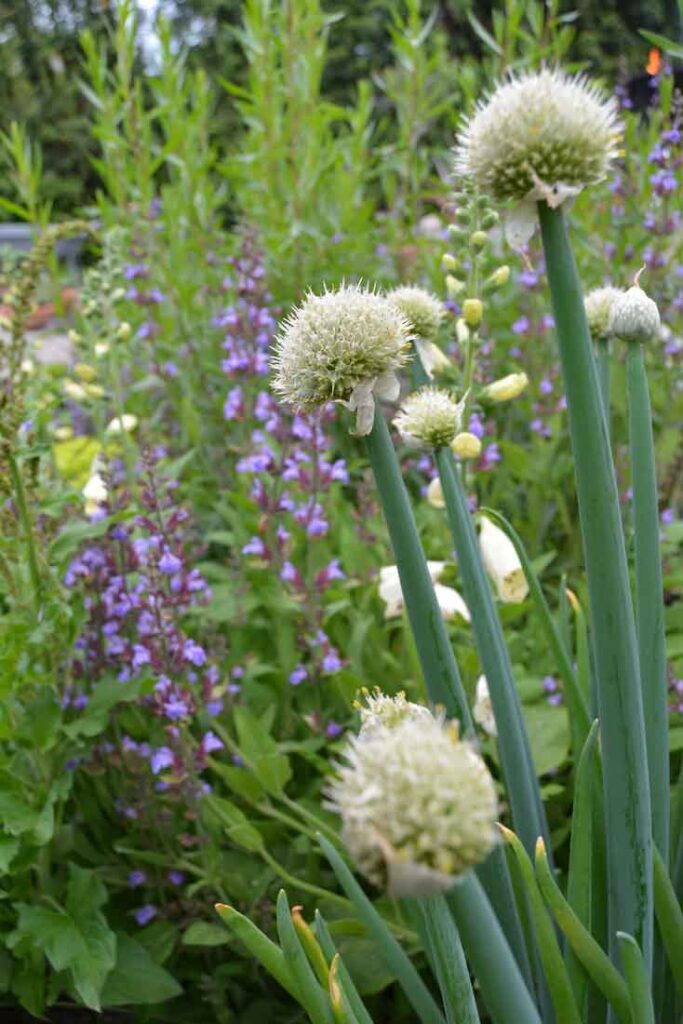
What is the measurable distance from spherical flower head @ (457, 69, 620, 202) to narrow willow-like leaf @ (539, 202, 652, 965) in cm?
3

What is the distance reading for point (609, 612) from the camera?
0.82 metres

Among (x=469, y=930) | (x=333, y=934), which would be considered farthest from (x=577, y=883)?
(x=333, y=934)

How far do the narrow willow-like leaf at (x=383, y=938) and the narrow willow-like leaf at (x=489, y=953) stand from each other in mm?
162

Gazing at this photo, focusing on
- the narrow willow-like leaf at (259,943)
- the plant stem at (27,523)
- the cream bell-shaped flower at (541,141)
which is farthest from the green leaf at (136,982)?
the cream bell-shaped flower at (541,141)

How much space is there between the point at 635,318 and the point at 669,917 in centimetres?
61

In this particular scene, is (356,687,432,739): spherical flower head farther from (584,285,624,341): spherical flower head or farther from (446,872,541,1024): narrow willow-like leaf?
(584,285,624,341): spherical flower head

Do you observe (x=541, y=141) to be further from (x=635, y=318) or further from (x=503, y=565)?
(x=503, y=565)

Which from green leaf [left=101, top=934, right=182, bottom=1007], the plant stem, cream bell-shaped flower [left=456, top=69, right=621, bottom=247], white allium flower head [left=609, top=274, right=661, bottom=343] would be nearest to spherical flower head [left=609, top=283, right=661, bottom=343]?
white allium flower head [left=609, top=274, right=661, bottom=343]

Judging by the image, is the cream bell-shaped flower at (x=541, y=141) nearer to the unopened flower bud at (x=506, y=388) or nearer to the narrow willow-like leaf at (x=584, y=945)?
the narrow willow-like leaf at (x=584, y=945)

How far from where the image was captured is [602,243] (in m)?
3.06

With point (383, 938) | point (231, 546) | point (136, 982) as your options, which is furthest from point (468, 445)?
point (231, 546)

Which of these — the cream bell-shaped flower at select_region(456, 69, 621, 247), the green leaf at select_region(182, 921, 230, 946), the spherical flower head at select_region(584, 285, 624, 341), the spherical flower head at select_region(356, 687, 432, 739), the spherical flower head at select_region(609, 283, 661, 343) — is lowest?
the green leaf at select_region(182, 921, 230, 946)

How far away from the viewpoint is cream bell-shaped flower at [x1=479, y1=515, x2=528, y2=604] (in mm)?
1540

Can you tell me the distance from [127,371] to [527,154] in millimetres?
3067
